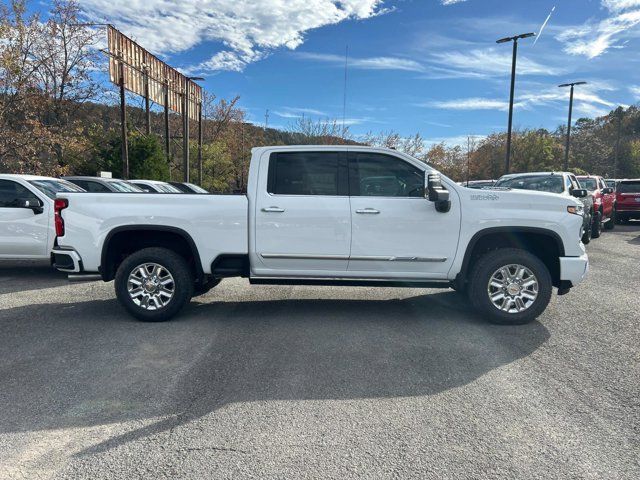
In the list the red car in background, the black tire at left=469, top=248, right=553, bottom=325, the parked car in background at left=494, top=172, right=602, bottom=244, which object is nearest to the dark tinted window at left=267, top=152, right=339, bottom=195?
the black tire at left=469, top=248, right=553, bottom=325

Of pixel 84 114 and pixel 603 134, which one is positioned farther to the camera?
pixel 603 134

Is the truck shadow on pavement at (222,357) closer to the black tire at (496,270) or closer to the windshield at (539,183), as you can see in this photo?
the black tire at (496,270)

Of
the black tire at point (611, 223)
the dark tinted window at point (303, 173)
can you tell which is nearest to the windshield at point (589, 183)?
the black tire at point (611, 223)

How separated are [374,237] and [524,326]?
2.04 meters

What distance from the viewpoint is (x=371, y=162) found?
17.9ft

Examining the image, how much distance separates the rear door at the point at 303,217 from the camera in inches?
208

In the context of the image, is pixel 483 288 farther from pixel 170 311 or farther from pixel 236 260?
pixel 170 311

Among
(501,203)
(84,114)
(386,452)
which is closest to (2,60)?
(84,114)

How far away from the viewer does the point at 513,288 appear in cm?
533

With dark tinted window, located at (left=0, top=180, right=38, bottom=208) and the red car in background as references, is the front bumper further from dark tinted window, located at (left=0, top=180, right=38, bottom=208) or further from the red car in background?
the red car in background

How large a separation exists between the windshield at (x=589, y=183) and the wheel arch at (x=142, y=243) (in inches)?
509

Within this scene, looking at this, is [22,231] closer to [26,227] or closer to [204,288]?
[26,227]

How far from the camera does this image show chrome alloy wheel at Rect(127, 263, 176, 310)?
17.9 ft

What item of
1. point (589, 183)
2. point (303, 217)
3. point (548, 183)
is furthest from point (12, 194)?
point (589, 183)
